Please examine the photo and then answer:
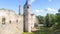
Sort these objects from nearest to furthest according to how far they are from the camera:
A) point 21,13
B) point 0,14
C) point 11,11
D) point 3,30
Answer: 1. point 3,30
2. point 0,14
3. point 11,11
4. point 21,13

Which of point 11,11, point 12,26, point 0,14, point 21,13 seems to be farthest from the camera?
point 21,13

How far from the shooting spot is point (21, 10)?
3900 cm

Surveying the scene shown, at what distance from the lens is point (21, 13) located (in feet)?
128

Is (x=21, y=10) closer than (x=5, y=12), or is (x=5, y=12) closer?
(x=5, y=12)

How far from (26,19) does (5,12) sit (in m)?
5.73

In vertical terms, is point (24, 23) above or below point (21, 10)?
below

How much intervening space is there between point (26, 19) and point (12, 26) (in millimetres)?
12917

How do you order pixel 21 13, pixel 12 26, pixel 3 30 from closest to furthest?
pixel 3 30
pixel 12 26
pixel 21 13

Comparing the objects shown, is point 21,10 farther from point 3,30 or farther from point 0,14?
point 3,30

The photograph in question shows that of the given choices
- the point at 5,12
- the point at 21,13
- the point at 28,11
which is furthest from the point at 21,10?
the point at 5,12

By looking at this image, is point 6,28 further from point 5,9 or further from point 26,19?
point 26,19

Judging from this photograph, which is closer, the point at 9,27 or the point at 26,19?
the point at 9,27

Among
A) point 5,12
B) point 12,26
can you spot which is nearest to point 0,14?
point 5,12

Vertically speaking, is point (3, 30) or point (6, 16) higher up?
point (6, 16)
